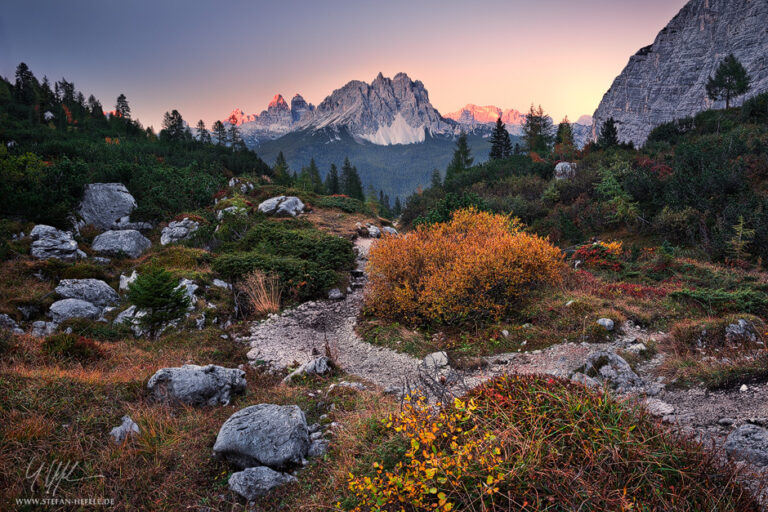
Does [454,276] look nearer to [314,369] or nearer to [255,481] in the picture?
[314,369]

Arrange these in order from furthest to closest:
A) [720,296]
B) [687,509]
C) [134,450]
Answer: [720,296] → [134,450] → [687,509]

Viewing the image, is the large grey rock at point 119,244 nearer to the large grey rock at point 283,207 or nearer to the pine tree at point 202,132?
the large grey rock at point 283,207

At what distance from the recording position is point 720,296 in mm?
8188

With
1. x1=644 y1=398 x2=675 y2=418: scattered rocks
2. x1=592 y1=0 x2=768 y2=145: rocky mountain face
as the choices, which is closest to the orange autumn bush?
x1=644 y1=398 x2=675 y2=418: scattered rocks

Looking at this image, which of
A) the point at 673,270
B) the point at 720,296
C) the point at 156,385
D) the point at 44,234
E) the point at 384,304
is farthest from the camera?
the point at 44,234

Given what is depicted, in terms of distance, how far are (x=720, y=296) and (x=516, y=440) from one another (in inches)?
352

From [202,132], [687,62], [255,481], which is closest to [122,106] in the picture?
[202,132]

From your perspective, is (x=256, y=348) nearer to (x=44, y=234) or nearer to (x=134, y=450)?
(x=134, y=450)

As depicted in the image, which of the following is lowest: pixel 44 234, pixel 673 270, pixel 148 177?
pixel 673 270

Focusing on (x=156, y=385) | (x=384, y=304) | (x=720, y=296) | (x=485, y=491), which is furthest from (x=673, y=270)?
(x=156, y=385)

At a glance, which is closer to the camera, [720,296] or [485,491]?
[485,491]

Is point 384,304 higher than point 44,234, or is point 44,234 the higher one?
point 44,234
